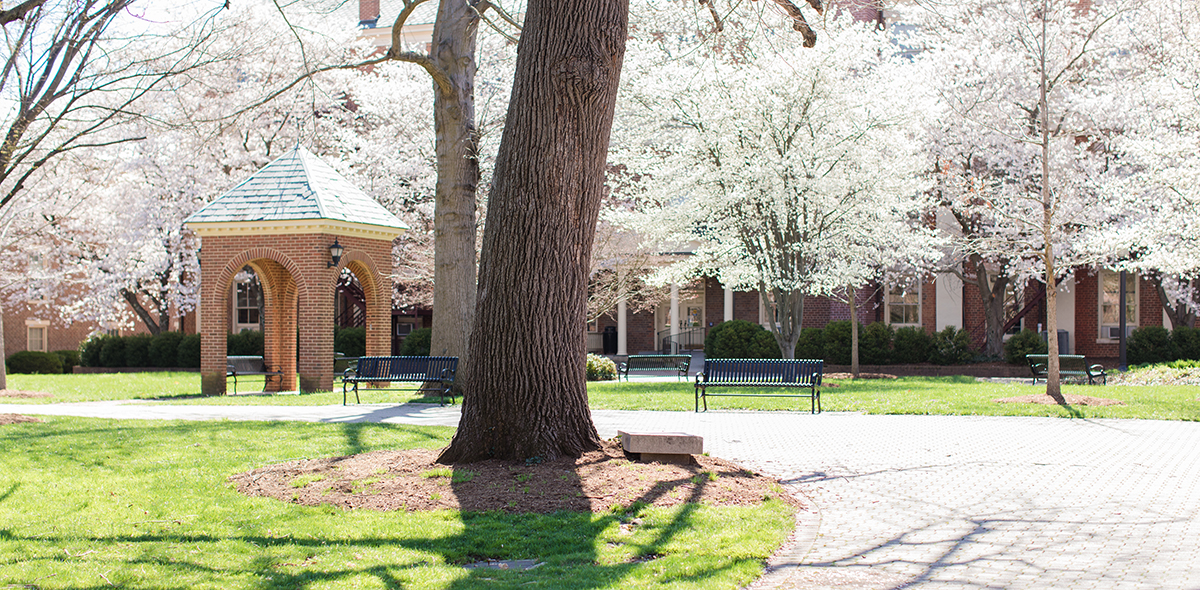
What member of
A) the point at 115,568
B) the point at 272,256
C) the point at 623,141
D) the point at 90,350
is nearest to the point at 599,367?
the point at 623,141

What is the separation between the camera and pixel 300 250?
17.0 m

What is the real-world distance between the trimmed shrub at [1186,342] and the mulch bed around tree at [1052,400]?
41.3 ft

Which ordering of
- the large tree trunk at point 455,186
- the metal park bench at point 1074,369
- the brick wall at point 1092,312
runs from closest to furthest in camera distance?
the large tree trunk at point 455,186, the metal park bench at point 1074,369, the brick wall at point 1092,312

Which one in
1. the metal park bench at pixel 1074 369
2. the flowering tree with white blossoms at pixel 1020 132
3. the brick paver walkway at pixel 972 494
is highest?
the flowering tree with white blossoms at pixel 1020 132

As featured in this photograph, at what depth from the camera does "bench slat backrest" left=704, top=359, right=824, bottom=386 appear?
43.3 feet

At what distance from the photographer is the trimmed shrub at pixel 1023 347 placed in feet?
76.1

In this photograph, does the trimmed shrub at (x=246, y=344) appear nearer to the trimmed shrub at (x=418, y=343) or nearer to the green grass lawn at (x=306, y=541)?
the trimmed shrub at (x=418, y=343)

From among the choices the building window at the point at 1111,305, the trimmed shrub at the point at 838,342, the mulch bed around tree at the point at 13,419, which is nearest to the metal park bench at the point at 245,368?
the mulch bed around tree at the point at 13,419

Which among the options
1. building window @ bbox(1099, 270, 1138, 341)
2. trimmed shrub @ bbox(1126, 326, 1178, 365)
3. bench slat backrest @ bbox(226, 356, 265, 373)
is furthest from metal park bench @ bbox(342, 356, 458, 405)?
building window @ bbox(1099, 270, 1138, 341)

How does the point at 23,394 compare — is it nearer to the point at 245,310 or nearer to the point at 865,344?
the point at 245,310

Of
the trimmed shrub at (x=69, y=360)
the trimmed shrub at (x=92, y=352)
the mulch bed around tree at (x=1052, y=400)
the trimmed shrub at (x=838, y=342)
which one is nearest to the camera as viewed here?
the mulch bed around tree at (x=1052, y=400)

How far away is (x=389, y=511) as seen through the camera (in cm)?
598

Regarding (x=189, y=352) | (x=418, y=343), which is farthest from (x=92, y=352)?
(x=418, y=343)

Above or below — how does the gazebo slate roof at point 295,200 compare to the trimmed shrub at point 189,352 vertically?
above
